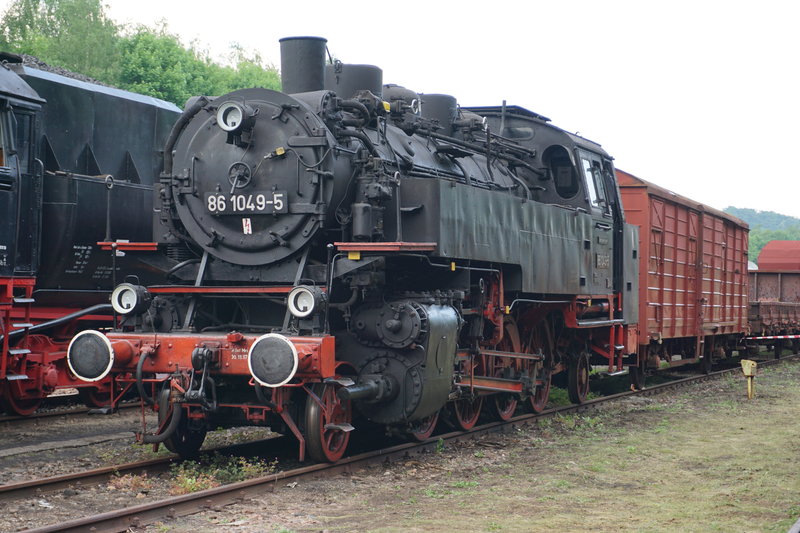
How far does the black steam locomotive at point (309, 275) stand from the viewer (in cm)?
766

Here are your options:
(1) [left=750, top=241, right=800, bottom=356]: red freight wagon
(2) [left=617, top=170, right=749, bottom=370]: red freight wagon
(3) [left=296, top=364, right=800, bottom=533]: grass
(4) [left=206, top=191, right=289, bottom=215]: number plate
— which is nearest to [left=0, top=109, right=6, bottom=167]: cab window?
(4) [left=206, top=191, right=289, bottom=215]: number plate

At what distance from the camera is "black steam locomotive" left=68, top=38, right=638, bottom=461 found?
25.1 ft

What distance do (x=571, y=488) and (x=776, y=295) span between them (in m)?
23.8

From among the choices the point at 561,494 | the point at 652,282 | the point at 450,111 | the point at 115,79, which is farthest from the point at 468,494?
the point at 115,79

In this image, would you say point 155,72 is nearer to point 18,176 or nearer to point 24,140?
point 24,140

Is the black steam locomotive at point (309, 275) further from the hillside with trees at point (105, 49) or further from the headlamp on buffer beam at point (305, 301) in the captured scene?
the hillside with trees at point (105, 49)

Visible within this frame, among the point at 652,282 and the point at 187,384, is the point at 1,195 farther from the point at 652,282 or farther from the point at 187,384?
the point at 652,282

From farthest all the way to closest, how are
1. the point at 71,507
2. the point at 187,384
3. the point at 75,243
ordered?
the point at 75,243, the point at 187,384, the point at 71,507

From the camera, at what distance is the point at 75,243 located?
35.4 ft

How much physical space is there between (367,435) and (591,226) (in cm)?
439

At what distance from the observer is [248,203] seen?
8273mm

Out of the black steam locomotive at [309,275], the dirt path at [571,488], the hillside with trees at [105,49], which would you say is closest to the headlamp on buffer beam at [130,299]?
the black steam locomotive at [309,275]

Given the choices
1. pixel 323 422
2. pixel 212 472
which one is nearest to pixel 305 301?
pixel 323 422

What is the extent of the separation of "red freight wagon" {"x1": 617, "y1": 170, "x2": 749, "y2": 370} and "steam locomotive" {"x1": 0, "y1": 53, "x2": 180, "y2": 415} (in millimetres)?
7393
